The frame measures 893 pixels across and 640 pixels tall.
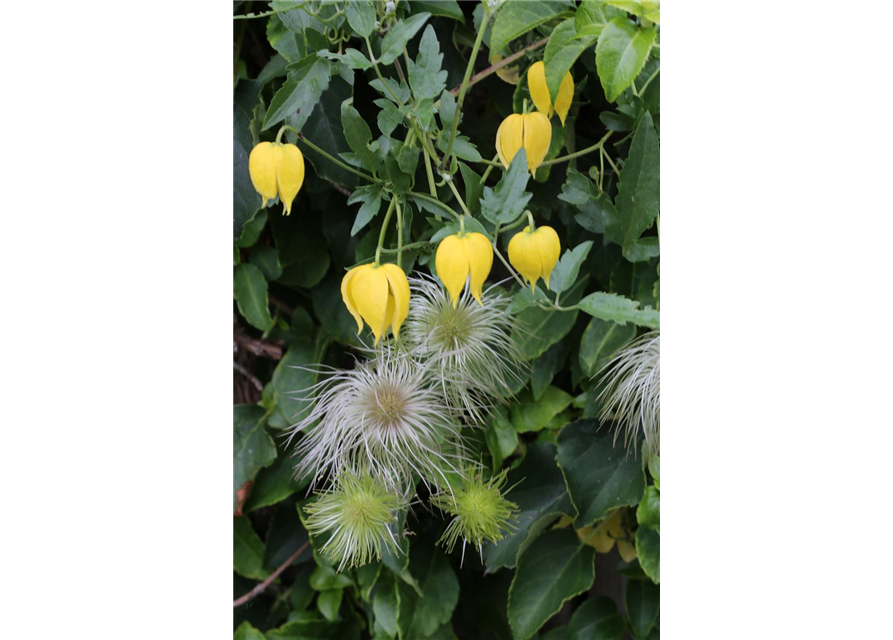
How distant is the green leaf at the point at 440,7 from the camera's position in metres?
0.66

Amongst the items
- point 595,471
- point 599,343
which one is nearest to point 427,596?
point 595,471

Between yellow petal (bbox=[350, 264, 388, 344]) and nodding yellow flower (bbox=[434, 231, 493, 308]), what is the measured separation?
53mm

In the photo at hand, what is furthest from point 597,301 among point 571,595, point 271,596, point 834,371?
point 271,596

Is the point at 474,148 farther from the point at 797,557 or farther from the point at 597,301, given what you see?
the point at 797,557

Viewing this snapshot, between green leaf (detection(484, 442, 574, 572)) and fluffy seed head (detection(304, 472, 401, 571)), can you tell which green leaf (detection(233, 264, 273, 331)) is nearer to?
fluffy seed head (detection(304, 472, 401, 571))

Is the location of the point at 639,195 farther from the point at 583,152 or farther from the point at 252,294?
the point at 252,294

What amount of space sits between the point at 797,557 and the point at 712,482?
97 mm

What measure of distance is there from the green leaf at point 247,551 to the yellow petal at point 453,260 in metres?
0.44

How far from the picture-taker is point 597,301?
2.10ft

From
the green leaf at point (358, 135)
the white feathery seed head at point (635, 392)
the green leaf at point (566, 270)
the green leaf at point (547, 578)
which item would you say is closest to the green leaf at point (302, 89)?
the green leaf at point (358, 135)

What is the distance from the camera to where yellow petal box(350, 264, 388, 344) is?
0.59 meters

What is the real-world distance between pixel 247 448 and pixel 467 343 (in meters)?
0.29

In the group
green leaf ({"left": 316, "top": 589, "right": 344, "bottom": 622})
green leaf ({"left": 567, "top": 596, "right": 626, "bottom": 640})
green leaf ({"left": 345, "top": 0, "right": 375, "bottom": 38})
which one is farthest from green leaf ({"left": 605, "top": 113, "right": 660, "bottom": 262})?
green leaf ({"left": 316, "top": 589, "right": 344, "bottom": 622})

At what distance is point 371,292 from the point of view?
0.59 meters
